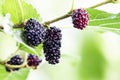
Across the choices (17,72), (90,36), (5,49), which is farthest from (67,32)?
(17,72)

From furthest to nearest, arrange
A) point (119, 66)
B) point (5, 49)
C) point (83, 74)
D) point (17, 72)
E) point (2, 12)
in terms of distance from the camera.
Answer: point (119, 66), point (83, 74), point (5, 49), point (17, 72), point (2, 12)

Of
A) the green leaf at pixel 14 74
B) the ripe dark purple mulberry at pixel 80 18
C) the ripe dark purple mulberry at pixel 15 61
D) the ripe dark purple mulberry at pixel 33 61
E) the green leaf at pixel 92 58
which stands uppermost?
the ripe dark purple mulberry at pixel 80 18

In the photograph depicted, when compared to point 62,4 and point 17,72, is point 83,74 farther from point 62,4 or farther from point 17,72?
point 17,72

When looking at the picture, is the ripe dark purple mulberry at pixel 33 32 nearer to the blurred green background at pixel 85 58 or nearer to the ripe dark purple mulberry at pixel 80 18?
the ripe dark purple mulberry at pixel 80 18

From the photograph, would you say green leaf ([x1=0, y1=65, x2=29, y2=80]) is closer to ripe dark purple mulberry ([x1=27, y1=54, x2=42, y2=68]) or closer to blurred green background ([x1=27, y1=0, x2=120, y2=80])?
ripe dark purple mulberry ([x1=27, y1=54, x2=42, y2=68])

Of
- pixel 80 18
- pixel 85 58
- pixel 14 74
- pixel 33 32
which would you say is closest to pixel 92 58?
pixel 85 58

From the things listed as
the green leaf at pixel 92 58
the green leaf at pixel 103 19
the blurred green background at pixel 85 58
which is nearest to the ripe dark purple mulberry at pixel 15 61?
the green leaf at pixel 103 19
